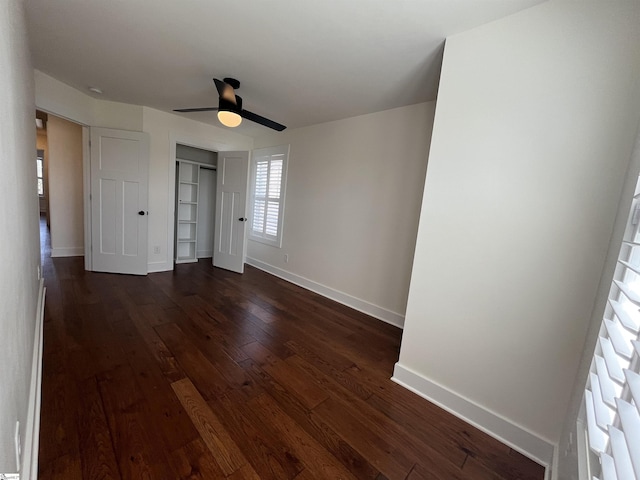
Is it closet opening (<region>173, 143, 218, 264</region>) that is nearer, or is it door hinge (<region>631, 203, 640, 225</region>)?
door hinge (<region>631, 203, 640, 225</region>)

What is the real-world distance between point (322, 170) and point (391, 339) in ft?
7.80

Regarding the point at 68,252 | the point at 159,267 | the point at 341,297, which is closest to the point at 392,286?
the point at 341,297

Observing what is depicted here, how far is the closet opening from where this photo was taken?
14.8 ft

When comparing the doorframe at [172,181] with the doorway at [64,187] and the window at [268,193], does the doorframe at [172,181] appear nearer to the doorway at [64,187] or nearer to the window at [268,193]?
the window at [268,193]

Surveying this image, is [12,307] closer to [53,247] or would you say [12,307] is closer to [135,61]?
[135,61]

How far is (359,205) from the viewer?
324cm

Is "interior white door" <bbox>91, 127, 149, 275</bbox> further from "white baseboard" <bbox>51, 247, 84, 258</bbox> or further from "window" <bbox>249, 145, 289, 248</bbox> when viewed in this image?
"window" <bbox>249, 145, 289, 248</bbox>

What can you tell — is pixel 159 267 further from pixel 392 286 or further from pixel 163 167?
pixel 392 286

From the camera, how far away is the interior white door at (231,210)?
414 cm

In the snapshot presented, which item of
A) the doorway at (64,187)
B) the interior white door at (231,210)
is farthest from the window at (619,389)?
the doorway at (64,187)

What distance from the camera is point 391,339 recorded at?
102 inches

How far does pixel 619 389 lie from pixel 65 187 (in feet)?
20.4

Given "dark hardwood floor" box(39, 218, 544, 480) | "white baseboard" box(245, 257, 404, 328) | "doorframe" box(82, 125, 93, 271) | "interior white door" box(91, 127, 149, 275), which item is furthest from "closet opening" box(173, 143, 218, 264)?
"dark hardwood floor" box(39, 218, 544, 480)

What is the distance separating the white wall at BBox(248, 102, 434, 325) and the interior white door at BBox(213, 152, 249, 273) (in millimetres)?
718
